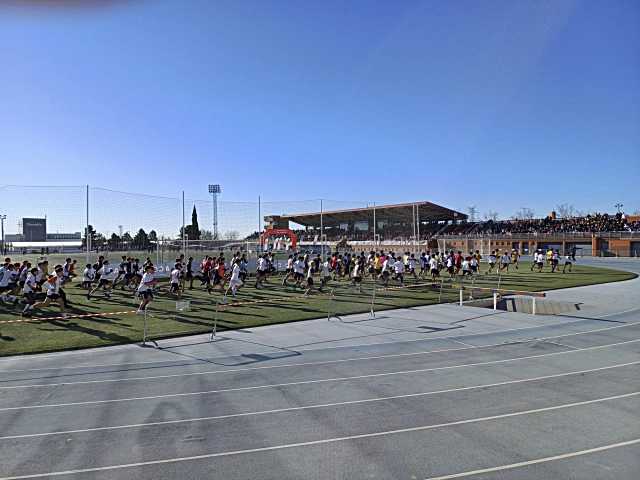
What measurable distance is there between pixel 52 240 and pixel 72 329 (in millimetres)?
26351

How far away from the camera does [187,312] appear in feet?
52.7

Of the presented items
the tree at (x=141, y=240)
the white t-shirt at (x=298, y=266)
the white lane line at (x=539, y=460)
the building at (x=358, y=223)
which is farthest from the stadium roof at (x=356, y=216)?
the white lane line at (x=539, y=460)

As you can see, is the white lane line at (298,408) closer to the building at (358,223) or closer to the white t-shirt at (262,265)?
the white t-shirt at (262,265)

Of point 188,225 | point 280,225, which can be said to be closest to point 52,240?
point 188,225

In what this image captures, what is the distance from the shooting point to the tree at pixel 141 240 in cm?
2775

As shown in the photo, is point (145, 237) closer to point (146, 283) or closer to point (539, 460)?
point (146, 283)

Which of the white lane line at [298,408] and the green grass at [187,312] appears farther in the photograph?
the green grass at [187,312]

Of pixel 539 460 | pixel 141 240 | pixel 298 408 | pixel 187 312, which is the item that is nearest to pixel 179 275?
pixel 187 312

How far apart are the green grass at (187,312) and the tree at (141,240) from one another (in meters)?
4.94

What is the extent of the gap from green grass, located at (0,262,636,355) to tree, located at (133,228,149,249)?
4.94 metres

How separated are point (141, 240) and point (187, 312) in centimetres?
1380

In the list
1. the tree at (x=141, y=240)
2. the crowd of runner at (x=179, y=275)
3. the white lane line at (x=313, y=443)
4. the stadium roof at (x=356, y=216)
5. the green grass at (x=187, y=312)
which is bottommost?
the white lane line at (x=313, y=443)

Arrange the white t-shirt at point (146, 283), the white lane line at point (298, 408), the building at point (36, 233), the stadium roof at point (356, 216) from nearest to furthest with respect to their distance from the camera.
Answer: the white lane line at point (298, 408) < the white t-shirt at point (146, 283) < the building at point (36, 233) < the stadium roof at point (356, 216)

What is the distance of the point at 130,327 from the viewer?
1370cm
